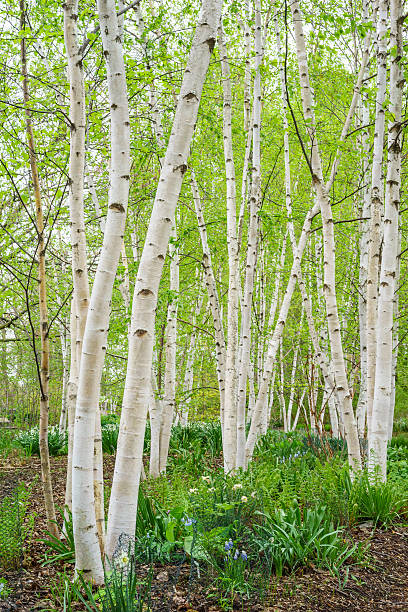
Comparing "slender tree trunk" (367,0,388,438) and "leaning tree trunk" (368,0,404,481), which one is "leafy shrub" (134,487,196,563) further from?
"slender tree trunk" (367,0,388,438)

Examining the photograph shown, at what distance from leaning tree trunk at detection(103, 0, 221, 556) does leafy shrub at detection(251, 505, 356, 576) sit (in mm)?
982

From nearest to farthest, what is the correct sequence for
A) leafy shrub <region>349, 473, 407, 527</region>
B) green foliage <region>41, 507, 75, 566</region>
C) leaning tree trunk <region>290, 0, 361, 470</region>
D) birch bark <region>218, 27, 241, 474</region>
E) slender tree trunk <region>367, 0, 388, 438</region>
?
green foliage <region>41, 507, 75, 566</region>
leafy shrub <region>349, 473, 407, 527</region>
leaning tree trunk <region>290, 0, 361, 470</region>
slender tree trunk <region>367, 0, 388, 438</region>
birch bark <region>218, 27, 241, 474</region>

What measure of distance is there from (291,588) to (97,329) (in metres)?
1.81

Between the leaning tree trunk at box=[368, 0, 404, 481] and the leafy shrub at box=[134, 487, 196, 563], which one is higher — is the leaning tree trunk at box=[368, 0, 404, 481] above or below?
above

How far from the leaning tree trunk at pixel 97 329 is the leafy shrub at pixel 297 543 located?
101 centimetres

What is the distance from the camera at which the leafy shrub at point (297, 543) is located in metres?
2.98

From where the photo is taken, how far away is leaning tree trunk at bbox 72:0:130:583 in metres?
2.41

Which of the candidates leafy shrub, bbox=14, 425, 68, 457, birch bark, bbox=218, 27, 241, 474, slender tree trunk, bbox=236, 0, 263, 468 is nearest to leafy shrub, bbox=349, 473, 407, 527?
slender tree trunk, bbox=236, 0, 263, 468

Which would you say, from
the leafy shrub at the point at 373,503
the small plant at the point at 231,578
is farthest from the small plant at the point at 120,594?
the leafy shrub at the point at 373,503

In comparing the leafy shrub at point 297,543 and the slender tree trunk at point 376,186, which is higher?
the slender tree trunk at point 376,186

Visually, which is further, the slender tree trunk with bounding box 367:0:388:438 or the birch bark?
the birch bark

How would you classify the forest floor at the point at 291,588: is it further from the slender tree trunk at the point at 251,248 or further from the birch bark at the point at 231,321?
the birch bark at the point at 231,321

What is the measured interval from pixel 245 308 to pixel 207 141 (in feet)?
10.4

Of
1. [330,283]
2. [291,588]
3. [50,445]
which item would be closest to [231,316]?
[330,283]
